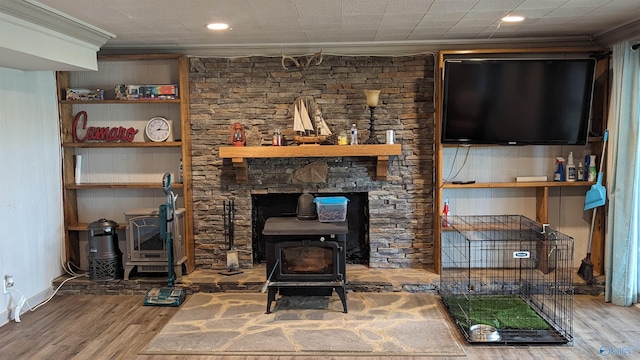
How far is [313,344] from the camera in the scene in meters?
3.35

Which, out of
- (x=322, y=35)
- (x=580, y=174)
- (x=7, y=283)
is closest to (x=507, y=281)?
(x=580, y=174)

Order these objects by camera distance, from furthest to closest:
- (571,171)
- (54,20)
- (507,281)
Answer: (571,171) < (507,281) < (54,20)

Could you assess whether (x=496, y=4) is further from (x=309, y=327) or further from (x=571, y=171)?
(x=309, y=327)

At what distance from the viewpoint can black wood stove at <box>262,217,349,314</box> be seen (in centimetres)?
389

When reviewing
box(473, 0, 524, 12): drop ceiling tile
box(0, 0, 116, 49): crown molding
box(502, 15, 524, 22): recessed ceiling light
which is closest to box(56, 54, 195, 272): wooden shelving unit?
box(0, 0, 116, 49): crown molding

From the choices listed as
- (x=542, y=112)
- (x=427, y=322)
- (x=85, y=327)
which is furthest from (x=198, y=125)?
(x=542, y=112)

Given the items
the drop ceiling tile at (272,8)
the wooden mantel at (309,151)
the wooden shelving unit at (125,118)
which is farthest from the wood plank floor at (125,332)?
the drop ceiling tile at (272,8)

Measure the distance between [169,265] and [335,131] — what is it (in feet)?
6.18

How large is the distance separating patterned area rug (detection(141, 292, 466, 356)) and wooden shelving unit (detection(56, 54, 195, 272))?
94cm

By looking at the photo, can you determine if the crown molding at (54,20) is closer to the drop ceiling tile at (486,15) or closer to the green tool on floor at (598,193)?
the drop ceiling tile at (486,15)

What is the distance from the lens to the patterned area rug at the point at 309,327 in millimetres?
3293

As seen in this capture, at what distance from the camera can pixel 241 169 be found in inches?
181

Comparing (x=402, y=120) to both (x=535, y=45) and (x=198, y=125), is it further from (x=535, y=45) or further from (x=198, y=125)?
(x=198, y=125)

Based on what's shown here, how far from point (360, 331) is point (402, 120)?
6.56 ft
